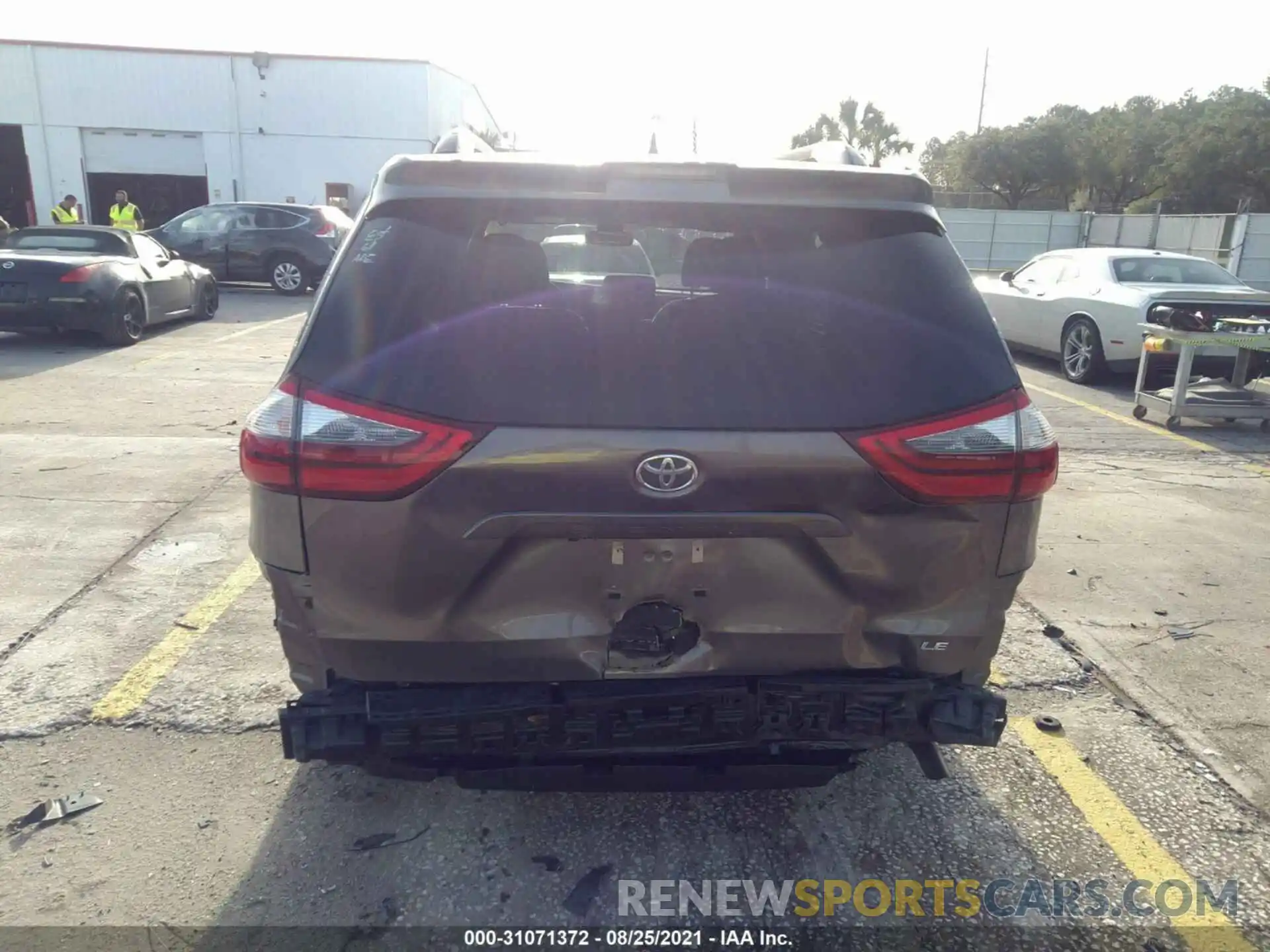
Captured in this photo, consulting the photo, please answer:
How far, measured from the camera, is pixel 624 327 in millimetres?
2133

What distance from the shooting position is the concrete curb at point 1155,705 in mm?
3002

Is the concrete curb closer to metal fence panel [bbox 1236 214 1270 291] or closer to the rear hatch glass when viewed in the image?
the rear hatch glass

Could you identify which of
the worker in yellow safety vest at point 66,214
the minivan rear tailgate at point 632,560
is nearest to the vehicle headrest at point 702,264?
the minivan rear tailgate at point 632,560

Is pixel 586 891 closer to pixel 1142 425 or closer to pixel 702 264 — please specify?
pixel 702 264

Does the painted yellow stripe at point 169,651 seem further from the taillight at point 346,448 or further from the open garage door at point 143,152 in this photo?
the open garage door at point 143,152

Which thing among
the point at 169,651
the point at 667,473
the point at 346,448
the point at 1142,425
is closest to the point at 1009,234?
the point at 1142,425

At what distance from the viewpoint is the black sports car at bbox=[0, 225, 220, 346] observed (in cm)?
1053

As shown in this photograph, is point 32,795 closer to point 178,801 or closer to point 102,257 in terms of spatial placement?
point 178,801

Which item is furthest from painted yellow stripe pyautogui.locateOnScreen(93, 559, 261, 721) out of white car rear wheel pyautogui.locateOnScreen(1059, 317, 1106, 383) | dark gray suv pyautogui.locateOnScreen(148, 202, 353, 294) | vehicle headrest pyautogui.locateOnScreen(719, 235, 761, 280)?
dark gray suv pyautogui.locateOnScreen(148, 202, 353, 294)

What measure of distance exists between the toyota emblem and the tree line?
43014 millimetres

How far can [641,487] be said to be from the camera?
6.68ft

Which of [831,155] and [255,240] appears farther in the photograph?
[255,240]

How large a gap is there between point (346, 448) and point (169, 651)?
7.52ft

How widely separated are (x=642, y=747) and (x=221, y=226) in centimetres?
1798
